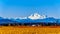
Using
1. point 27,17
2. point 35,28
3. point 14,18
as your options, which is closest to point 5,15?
point 14,18

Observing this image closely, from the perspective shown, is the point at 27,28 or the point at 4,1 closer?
the point at 27,28

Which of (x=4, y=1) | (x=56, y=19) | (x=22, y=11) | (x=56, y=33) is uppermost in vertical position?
(x=4, y=1)

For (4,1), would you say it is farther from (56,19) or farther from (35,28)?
(56,19)

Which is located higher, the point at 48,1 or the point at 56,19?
the point at 48,1

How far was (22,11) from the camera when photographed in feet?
10.8

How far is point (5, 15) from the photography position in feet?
10.8

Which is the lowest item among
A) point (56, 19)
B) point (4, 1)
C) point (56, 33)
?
point (56, 33)

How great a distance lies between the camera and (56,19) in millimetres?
3191

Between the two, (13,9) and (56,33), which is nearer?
(56,33)

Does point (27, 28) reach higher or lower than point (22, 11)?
lower

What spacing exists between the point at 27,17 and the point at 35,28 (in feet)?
1.17

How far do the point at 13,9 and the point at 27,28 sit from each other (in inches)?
23.4

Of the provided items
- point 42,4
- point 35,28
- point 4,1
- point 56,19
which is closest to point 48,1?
point 42,4

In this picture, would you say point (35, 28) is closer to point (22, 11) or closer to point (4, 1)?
point (22, 11)
